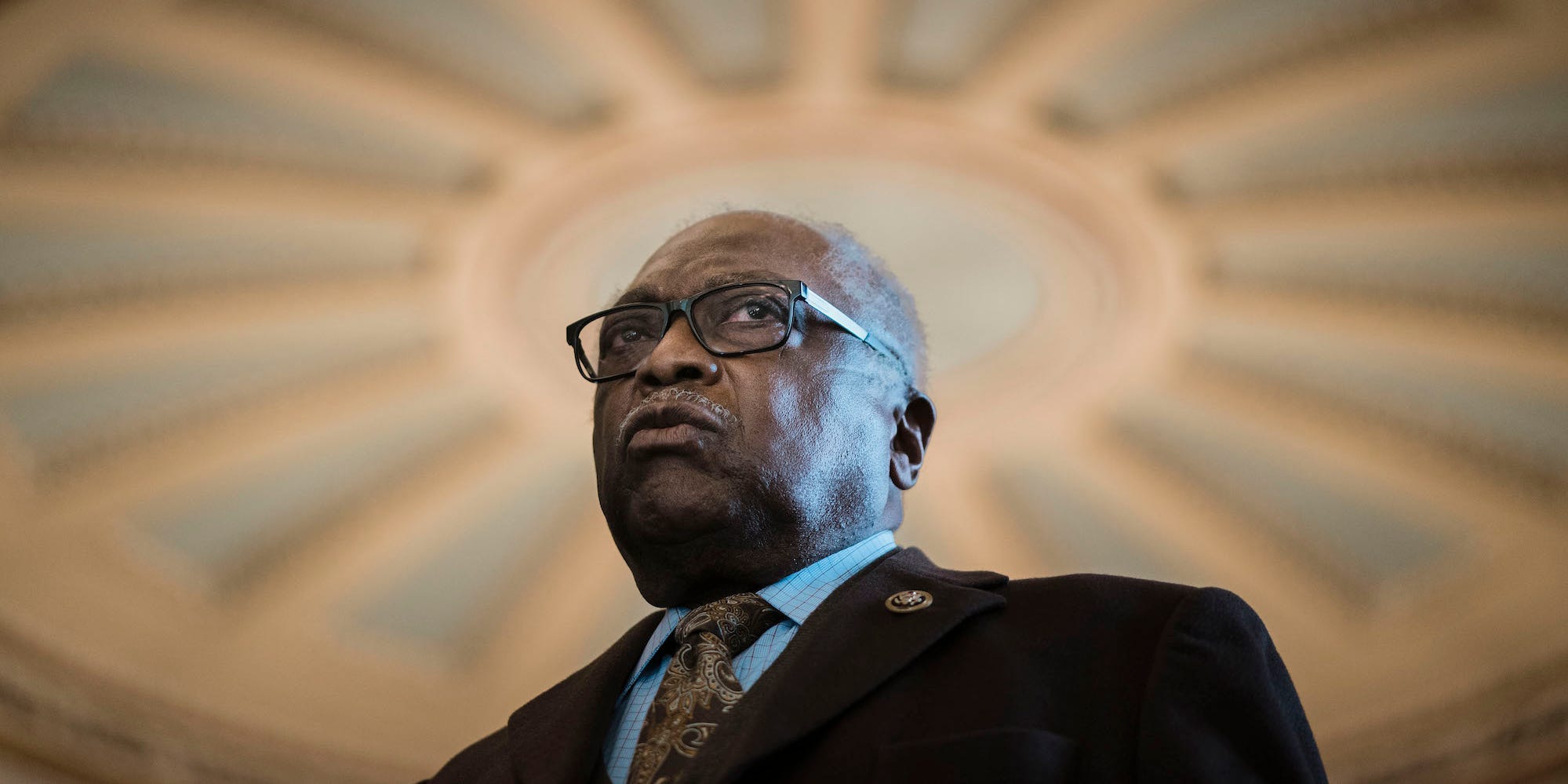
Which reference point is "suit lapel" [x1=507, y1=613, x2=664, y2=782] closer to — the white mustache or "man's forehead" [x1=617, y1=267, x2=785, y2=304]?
the white mustache

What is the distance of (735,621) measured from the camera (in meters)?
1.95

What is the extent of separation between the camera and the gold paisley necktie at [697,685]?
1751 mm

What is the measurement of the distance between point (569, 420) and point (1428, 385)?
5931 millimetres

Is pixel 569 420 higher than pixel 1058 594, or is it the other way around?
pixel 569 420

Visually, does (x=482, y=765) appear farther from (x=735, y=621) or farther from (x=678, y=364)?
(x=678, y=364)

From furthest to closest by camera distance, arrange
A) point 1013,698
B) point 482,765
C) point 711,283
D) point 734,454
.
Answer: point 711,283 → point 482,765 → point 734,454 → point 1013,698

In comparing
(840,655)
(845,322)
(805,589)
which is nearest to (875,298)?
(845,322)

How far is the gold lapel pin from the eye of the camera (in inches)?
73.2

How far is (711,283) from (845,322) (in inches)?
9.6

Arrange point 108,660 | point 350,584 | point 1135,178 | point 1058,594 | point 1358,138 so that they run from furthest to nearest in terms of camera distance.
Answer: point 350,584
point 108,660
point 1135,178
point 1358,138
point 1058,594

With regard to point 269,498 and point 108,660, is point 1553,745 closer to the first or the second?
point 269,498

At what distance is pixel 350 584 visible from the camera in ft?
34.0

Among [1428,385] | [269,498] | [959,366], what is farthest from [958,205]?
[269,498]

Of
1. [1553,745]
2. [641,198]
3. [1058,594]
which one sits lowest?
[1553,745]
